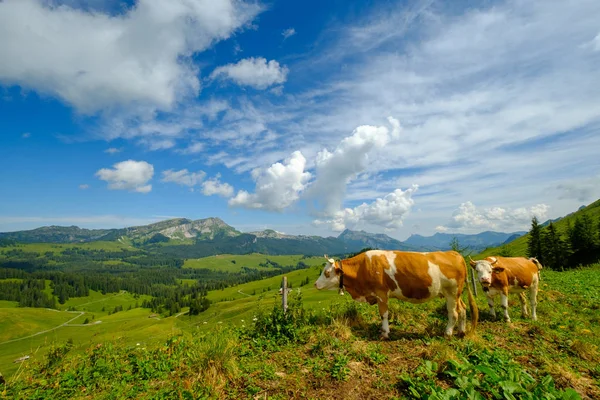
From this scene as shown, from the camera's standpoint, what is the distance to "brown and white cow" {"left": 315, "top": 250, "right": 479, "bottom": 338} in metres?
9.34

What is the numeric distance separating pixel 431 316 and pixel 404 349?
3.98m

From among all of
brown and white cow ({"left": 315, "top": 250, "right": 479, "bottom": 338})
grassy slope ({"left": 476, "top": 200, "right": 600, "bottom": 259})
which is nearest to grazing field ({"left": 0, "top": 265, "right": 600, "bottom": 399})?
brown and white cow ({"left": 315, "top": 250, "right": 479, "bottom": 338})

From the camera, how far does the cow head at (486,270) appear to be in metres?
11.1

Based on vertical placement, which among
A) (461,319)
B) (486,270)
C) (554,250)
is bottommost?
(554,250)

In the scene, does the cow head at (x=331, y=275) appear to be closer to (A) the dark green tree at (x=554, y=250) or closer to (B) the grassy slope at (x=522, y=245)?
(B) the grassy slope at (x=522, y=245)

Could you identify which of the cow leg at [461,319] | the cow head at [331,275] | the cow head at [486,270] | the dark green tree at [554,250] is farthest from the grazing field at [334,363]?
the dark green tree at [554,250]

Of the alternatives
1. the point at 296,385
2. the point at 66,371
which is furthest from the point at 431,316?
the point at 66,371

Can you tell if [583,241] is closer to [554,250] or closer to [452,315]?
[554,250]

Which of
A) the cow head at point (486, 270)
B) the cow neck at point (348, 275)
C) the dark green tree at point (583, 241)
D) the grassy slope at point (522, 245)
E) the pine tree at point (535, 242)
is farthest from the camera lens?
the grassy slope at point (522, 245)

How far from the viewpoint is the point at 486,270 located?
37.2ft

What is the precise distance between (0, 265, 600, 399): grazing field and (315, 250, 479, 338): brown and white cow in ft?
3.01

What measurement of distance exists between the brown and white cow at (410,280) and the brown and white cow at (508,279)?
9.54ft

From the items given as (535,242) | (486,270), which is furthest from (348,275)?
(535,242)

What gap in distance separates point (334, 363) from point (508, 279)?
392 inches
